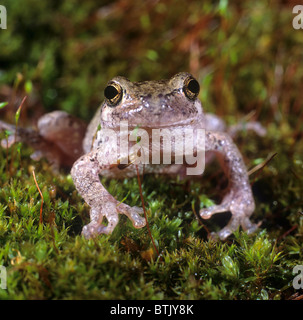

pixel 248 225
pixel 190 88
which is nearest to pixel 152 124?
pixel 190 88

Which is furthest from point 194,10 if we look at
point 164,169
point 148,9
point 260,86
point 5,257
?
point 5,257

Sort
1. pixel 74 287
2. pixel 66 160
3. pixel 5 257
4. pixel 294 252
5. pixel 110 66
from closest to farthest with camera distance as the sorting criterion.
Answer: pixel 74 287 → pixel 5 257 → pixel 294 252 → pixel 66 160 → pixel 110 66

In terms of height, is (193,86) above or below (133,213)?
above

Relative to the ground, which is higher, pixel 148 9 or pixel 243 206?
pixel 148 9

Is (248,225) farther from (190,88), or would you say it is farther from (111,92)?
(111,92)

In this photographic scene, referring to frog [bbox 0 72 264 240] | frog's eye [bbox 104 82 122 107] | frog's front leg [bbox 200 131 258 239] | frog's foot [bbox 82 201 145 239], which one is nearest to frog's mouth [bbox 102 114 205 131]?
frog [bbox 0 72 264 240]

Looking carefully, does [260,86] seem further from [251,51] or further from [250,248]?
[250,248]
